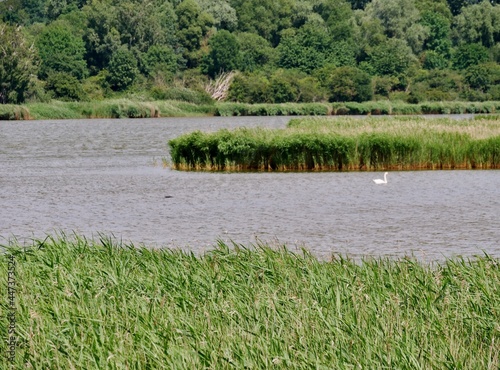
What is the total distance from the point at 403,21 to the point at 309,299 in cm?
13170

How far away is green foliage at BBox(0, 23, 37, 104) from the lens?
9388 cm

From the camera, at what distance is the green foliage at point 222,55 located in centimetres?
12562

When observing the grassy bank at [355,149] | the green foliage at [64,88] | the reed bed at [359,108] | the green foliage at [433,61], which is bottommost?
the reed bed at [359,108]

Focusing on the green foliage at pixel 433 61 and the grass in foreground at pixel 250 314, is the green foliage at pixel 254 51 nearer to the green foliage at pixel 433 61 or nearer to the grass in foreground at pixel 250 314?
the green foliage at pixel 433 61

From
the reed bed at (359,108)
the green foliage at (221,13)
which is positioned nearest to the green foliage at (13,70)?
the reed bed at (359,108)

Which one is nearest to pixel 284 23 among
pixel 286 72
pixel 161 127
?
pixel 286 72

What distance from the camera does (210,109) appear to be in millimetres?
101625

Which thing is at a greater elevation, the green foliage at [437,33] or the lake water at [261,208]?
the green foliage at [437,33]

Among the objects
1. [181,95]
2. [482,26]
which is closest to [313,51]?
[482,26]

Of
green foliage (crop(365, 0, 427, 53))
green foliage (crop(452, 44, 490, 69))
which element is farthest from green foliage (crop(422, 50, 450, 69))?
green foliage (crop(365, 0, 427, 53))

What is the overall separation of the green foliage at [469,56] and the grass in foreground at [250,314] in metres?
118

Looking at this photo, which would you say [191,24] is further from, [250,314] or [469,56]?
[250,314]

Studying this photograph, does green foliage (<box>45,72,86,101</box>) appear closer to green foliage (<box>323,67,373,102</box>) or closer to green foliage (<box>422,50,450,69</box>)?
green foliage (<box>323,67,373,102</box>)

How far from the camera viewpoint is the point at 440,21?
146 m
